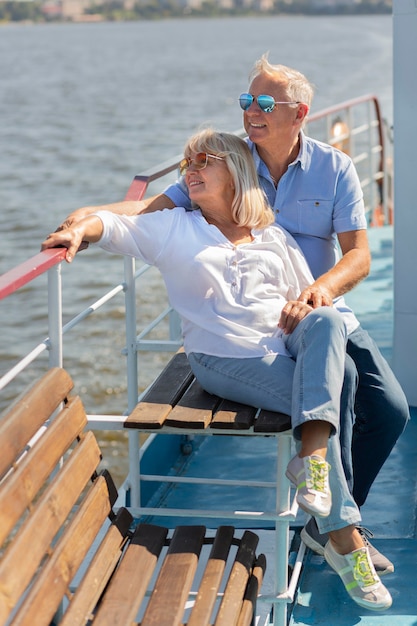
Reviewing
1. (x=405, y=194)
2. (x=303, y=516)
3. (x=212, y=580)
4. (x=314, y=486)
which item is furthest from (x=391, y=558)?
(x=405, y=194)

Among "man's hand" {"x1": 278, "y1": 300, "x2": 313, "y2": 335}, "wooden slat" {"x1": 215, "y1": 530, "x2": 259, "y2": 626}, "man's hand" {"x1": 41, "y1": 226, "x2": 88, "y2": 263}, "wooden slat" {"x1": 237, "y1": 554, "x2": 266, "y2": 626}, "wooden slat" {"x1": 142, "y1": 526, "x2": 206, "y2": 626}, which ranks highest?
"man's hand" {"x1": 41, "y1": 226, "x2": 88, "y2": 263}

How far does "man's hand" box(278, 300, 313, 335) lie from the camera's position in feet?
8.78

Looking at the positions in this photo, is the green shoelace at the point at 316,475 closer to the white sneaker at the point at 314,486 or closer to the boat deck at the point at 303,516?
the white sneaker at the point at 314,486

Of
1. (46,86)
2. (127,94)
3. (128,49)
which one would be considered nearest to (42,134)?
(127,94)

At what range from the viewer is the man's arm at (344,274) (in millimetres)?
2770

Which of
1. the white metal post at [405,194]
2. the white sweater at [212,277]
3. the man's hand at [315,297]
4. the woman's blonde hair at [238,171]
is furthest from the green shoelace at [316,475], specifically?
the white metal post at [405,194]

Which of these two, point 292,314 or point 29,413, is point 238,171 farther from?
point 29,413

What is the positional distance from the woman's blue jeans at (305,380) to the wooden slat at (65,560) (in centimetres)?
43

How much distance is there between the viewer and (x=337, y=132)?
8234 mm

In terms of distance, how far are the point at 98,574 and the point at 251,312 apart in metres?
0.86

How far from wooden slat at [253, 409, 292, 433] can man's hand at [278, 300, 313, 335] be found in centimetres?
26

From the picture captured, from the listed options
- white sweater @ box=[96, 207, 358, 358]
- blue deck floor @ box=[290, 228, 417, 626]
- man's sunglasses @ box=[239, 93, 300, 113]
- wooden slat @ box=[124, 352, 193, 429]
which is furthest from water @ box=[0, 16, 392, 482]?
blue deck floor @ box=[290, 228, 417, 626]

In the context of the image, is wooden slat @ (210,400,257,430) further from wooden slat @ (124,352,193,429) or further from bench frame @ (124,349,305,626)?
wooden slat @ (124,352,193,429)

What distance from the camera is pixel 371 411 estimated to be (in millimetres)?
2967
